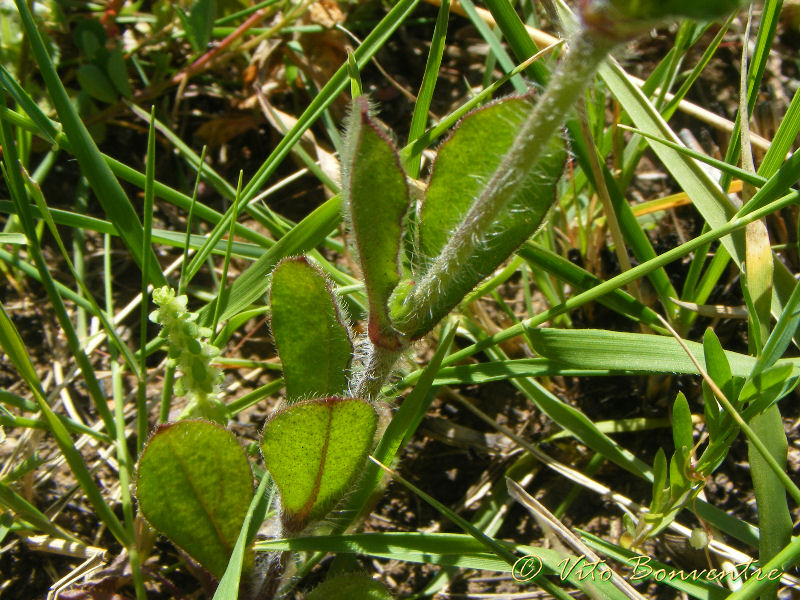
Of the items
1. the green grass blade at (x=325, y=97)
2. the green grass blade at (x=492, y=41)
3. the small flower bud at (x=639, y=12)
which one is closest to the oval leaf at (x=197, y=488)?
the green grass blade at (x=325, y=97)

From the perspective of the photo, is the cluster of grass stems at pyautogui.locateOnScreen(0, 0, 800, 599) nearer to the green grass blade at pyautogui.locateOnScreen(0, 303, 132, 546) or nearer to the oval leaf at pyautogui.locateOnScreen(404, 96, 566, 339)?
the green grass blade at pyautogui.locateOnScreen(0, 303, 132, 546)

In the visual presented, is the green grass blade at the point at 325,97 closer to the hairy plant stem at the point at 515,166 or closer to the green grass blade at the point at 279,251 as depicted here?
the green grass blade at the point at 279,251

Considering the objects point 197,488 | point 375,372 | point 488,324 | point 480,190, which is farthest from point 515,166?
point 488,324

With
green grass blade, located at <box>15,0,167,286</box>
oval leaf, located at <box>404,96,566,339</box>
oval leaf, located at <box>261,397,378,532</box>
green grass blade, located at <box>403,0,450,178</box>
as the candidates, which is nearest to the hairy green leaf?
oval leaf, located at <box>404,96,566,339</box>

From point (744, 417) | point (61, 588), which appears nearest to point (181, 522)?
point (61, 588)

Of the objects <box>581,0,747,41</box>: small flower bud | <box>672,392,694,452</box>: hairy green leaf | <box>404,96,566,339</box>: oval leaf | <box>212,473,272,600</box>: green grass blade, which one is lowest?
<box>672,392,694,452</box>: hairy green leaf

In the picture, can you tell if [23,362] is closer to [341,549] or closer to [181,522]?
[181,522]
